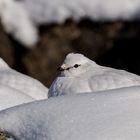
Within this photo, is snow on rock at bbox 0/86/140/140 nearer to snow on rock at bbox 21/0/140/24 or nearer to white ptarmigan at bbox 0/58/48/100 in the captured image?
white ptarmigan at bbox 0/58/48/100

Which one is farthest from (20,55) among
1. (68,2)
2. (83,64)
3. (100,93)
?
(100,93)

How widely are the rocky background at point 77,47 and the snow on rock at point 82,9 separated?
5.0 inches

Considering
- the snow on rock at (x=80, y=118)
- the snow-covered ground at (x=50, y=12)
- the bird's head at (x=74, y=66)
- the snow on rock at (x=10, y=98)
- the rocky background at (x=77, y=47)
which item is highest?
the snow-covered ground at (x=50, y=12)

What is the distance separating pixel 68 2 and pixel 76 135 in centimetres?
843

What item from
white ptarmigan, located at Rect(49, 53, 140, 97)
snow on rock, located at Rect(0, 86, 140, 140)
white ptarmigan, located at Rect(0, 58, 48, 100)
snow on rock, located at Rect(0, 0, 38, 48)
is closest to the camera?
snow on rock, located at Rect(0, 86, 140, 140)

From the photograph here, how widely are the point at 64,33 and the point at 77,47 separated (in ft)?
1.14

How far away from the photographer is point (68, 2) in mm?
12203

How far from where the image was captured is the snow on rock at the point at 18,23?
1193 centimetres

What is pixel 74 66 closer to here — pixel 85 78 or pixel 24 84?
pixel 85 78

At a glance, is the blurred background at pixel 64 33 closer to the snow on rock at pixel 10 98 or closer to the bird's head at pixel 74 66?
the bird's head at pixel 74 66

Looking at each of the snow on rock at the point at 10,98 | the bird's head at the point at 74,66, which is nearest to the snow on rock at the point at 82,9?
the bird's head at the point at 74,66

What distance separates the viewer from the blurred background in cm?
1202

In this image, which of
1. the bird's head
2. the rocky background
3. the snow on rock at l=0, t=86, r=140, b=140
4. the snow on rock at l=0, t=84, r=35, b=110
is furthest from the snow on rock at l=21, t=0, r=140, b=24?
the snow on rock at l=0, t=86, r=140, b=140

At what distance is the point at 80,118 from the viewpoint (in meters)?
4.07
